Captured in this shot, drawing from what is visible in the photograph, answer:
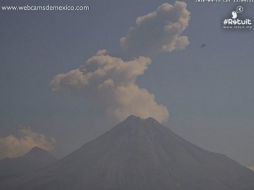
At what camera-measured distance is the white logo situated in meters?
16.3

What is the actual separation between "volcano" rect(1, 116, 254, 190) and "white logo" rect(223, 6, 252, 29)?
393 centimetres

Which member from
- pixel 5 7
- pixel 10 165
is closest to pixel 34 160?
pixel 10 165

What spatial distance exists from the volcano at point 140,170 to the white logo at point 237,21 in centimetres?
393

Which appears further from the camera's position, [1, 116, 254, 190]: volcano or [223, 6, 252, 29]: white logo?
[1, 116, 254, 190]: volcano

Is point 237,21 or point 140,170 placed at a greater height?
point 237,21

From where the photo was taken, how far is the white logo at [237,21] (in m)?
16.3

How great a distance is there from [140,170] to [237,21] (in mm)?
9320

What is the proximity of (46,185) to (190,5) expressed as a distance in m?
8.38

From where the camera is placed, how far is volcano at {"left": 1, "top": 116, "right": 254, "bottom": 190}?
730 inches

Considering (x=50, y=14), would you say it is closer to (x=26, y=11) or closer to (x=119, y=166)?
(x=26, y=11)

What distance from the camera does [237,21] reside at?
16406 mm

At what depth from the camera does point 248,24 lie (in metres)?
16.4

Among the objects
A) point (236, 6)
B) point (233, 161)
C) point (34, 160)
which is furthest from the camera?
point (34, 160)

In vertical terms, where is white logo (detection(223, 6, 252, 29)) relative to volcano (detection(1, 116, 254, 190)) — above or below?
above
